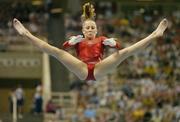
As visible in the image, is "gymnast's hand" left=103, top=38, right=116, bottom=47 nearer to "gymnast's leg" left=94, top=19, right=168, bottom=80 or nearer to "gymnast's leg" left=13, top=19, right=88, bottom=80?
"gymnast's leg" left=94, top=19, right=168, bottom=80

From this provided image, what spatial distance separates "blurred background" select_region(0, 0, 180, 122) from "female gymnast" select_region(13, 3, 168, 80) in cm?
775

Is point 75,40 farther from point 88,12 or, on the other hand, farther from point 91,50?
point 88,12

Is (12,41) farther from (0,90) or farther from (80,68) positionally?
(80,68)

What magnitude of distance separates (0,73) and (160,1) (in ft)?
23.5

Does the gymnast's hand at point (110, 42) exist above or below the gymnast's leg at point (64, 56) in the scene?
above

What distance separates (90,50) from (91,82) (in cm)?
1106

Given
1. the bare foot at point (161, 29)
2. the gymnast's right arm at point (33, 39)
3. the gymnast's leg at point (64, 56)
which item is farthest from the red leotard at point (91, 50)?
the bare foot at point (161, 29)

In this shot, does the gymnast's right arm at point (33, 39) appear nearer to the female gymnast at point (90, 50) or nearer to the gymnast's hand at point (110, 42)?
the female gymnast at point (90, 50)

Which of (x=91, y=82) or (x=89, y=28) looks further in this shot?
(x=91, y=82)

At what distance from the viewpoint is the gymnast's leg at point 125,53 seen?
35.3 ft

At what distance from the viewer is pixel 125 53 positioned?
10812mm

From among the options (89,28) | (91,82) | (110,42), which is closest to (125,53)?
(110,42)

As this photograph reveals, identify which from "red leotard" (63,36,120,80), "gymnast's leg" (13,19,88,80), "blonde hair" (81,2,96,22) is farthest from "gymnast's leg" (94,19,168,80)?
"blonde hair" (81,2,96,22)

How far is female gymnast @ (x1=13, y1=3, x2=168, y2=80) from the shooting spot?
35.4ft
